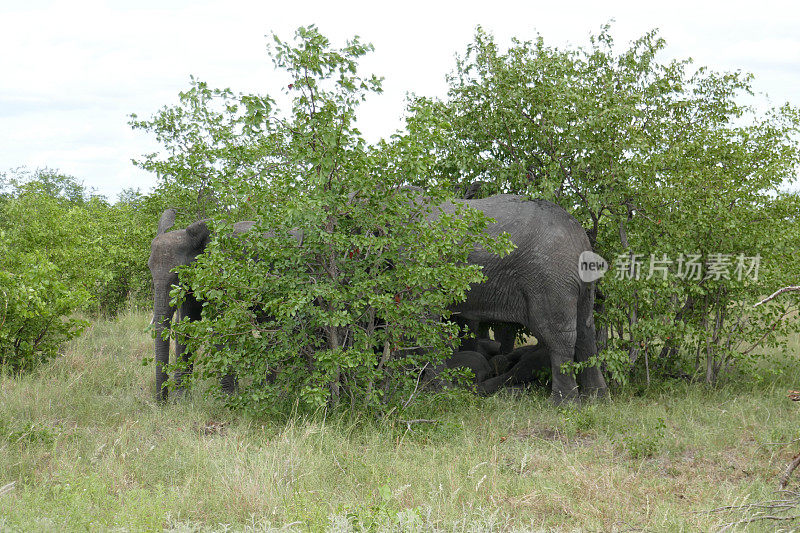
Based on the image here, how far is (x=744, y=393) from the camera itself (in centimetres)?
833

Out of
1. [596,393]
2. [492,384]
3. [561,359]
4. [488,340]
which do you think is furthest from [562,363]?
[488,340]

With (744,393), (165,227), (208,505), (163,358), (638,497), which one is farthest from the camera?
(165,227)

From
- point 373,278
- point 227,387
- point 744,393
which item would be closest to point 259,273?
point 373,278

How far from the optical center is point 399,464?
545 centimetres

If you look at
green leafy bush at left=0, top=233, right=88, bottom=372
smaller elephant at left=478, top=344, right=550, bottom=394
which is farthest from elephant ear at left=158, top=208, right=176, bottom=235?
smaller elephant at left=478, top=344, right=550, bottom=394

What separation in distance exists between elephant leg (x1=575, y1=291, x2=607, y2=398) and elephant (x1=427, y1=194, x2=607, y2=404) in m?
0.03

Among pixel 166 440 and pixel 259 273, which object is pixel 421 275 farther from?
pixel 166 440

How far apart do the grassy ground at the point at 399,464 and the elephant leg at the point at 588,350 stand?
1.17 ft

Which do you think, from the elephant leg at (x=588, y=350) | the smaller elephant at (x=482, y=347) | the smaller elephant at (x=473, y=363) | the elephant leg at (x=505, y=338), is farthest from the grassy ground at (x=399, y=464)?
the elephant leg at (x=505, y=338)

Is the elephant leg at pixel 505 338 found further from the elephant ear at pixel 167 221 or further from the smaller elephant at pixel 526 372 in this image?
the elephant ear at pixel 167 221

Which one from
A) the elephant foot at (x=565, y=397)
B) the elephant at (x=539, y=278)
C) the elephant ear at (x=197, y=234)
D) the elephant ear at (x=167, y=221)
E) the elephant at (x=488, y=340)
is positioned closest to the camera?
the elephant ear at (x=197, y=234)

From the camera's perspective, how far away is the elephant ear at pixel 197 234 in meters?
7.86

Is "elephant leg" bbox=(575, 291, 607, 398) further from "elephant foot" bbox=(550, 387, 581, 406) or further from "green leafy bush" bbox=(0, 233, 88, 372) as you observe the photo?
"green leafy bush" bbox=(0, 233, 88, 372)

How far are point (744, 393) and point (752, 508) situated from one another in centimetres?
392
